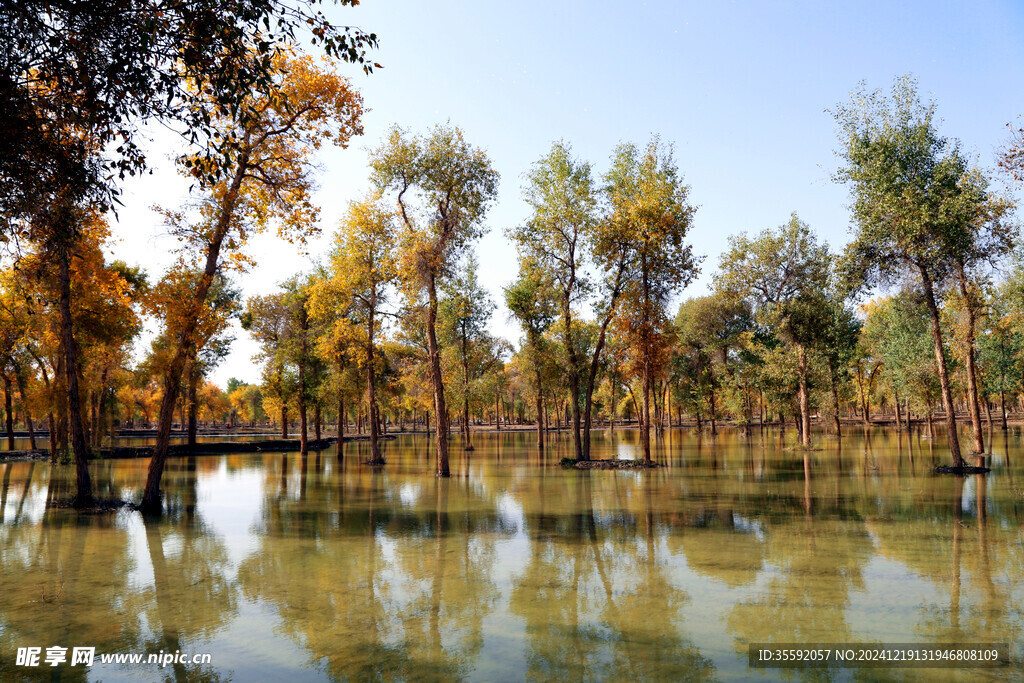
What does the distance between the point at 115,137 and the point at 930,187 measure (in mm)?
31863

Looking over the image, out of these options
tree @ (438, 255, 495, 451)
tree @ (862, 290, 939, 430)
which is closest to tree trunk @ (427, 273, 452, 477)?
tree @ (438, 255, 495, 451)

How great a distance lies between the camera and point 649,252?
113ft

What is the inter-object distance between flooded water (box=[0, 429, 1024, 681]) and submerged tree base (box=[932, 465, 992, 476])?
12.4ft

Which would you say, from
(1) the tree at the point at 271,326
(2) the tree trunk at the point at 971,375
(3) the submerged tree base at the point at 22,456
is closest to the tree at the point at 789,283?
(2) the tree trunk at the point at 971,375

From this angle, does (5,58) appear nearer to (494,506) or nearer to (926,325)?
(494,506)

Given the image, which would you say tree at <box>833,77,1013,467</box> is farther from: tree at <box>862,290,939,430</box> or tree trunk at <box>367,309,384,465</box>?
tree trunk at <box>367,309,384,465</box>

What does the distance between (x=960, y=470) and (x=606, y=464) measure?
52.9 feet

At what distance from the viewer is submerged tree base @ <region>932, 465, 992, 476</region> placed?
1050 inches

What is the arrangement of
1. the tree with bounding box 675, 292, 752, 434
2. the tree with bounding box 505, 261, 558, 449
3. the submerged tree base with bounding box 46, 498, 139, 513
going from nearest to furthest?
the submerged tree base with bounding box 46, 498, 139, 513
the tree with bounding box 505, 261, 558, 449
the tree with bounding box 675, 292, 752, 434

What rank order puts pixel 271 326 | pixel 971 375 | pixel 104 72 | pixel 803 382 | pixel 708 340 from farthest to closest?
pixel 708 340 → pixel 271 326 → pixel 803 382 → pixel 971 375 → pixel 104 72

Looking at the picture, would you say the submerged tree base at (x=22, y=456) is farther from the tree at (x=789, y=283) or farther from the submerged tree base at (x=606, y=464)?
the tree at (x=789, y=283)

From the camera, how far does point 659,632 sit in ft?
27.3

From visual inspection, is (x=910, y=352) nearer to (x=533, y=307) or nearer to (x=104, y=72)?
(x=533, y=307)

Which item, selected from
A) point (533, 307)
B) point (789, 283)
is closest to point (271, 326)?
point (533, 307)
